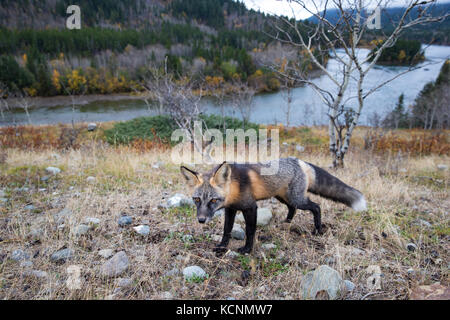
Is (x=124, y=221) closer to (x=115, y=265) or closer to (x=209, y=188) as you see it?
(x=115, y=265)

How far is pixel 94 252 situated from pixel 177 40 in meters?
93.6

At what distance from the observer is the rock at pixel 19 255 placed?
370 cm

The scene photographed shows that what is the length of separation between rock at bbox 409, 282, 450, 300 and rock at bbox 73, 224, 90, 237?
472cm

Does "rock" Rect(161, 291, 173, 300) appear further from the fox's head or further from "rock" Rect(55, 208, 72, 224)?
"rock" Rect(55, 208, 72, 224)

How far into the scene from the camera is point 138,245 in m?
4.12

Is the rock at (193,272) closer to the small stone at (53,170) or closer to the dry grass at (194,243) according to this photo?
the dry grass at (194,243)

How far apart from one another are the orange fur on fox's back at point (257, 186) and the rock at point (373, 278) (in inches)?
68.7

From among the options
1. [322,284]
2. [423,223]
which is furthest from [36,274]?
[423,223]

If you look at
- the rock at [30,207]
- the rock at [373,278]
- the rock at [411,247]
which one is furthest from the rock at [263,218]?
the rock at [30,207]

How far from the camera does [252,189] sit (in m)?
4.05

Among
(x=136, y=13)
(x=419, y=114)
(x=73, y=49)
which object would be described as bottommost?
(x=419, y=114)

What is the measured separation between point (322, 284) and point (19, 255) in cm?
413
